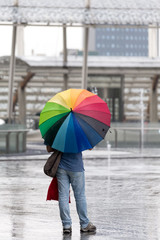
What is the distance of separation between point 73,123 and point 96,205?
327 cm

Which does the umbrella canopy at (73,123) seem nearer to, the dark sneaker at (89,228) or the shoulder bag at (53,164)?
the shoulder bag at (53,164)

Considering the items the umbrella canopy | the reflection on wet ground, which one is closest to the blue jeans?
the reflection on wet ground

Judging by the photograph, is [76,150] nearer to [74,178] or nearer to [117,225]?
[74,178]

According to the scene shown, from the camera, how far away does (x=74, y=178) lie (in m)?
8.89

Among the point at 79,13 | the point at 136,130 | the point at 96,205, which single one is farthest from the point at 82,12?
the point at 96,205

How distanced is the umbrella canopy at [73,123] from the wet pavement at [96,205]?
1121mm

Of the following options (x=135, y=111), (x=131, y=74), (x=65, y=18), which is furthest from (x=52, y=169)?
(x=135, y=111)

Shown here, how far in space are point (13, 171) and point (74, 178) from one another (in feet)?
36.1

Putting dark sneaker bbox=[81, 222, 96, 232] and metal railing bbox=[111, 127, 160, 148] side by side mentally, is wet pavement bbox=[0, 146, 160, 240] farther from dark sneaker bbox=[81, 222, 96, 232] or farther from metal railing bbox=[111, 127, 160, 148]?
metal railing bbox=[111, 127, 160, 148]

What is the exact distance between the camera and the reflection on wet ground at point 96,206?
8.81 m

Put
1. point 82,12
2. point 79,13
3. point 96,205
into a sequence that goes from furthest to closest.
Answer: point 82,12 < point 79,13 < point 96,205

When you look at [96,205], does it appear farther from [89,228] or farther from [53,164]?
[53,164]

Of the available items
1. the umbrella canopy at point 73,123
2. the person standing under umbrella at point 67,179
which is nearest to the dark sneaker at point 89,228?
the person standing under umbrella at point 67,179

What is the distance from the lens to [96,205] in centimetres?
1170
